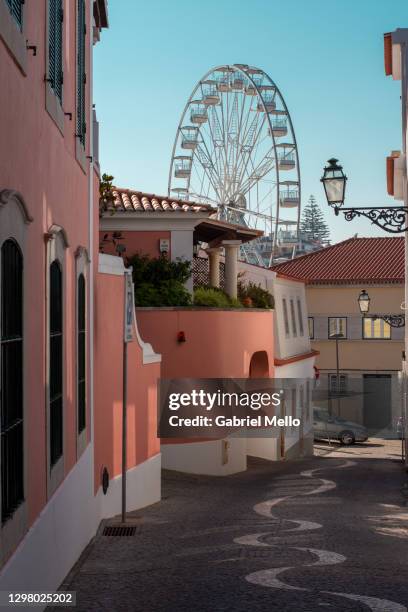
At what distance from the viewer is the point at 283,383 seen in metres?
34.9

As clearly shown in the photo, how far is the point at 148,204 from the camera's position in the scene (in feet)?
84.0

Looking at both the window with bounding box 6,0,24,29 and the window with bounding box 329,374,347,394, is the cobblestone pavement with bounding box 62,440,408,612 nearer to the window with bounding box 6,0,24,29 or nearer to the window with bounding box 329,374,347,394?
the window with bounding box 6,0,24,29

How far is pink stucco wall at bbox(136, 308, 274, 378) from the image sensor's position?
22781 mm

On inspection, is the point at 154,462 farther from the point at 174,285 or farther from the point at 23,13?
the point at 23,13

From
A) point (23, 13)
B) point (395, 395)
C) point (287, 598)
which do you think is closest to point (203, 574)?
point (287, 598)

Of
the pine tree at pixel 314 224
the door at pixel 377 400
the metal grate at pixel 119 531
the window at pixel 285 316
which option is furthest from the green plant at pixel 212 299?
the pine tree at pixel 314 224

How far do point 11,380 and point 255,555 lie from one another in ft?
18.4

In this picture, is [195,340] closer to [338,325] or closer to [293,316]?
[293,316]

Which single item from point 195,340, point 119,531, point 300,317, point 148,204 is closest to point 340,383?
point 300,317

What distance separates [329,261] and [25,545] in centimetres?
5213

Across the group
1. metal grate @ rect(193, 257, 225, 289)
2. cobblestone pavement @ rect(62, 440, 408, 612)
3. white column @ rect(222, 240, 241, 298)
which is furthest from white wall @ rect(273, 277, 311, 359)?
cobblestone pavement @ rect(62, 440, 408, 612)

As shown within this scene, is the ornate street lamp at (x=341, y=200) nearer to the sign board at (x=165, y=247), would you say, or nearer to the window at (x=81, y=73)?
the window at (x=81, y=73)

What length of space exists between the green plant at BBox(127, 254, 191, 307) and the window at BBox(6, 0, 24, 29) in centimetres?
1635

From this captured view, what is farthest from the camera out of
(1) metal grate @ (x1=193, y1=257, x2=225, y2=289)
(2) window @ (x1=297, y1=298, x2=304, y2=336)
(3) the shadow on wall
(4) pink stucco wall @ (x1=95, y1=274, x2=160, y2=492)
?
(2) window @ (x1=297, y1=298, x2=304, y2=336)
